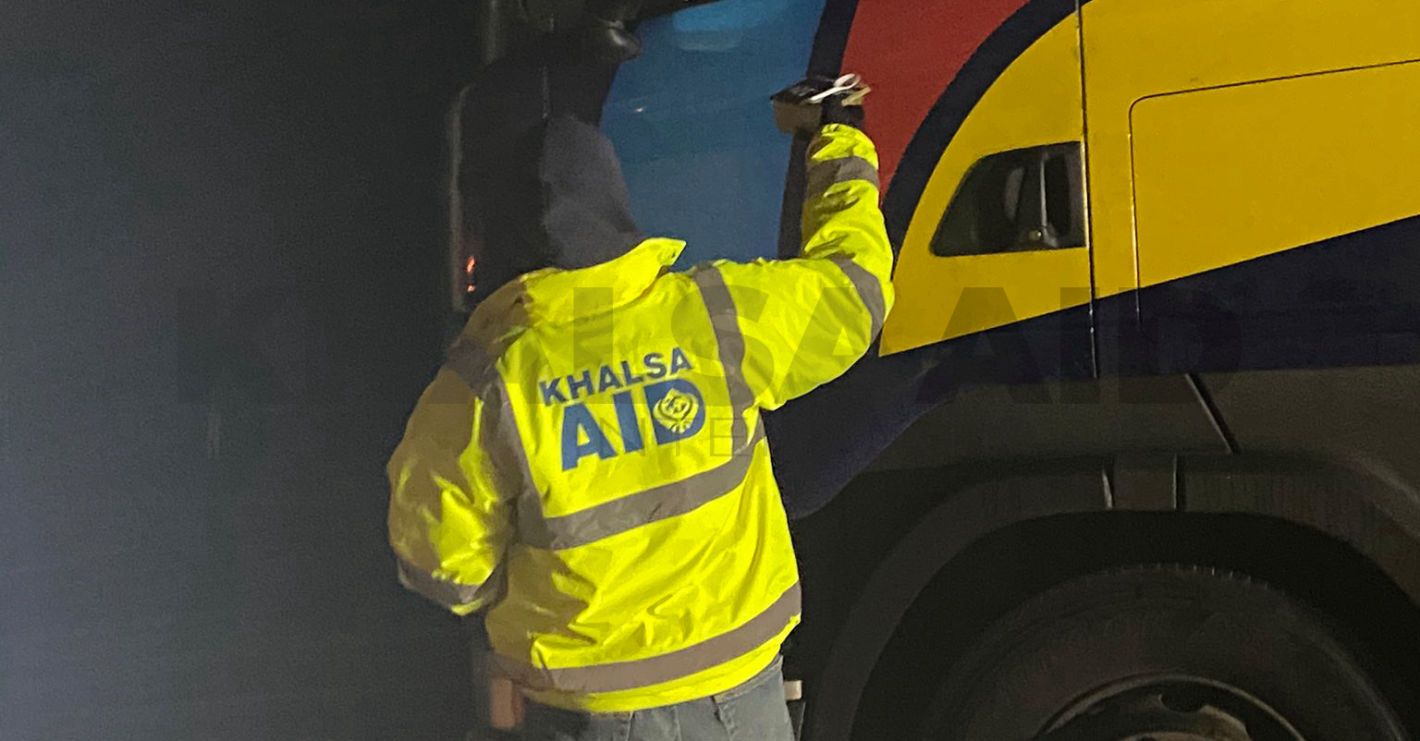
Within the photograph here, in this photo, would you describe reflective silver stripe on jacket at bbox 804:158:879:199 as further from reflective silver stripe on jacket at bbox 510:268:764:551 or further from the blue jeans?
the blue jeans

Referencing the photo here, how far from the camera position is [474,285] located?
2.24 m

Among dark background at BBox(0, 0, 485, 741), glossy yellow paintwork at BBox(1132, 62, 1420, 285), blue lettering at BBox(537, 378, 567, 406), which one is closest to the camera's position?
glossy yellow paintwork at BBox(1132, 62, 1420, 285)

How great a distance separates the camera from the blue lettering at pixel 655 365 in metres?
1.63

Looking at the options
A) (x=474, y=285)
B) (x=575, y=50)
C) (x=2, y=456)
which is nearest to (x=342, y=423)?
(x=2, y=456)

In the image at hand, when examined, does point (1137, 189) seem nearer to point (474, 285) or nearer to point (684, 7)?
point (684, 7)

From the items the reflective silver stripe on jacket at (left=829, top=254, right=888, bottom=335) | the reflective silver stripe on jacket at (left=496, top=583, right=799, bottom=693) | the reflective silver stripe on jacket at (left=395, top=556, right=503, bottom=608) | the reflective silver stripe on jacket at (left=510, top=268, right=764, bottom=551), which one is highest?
the reflective silver stripe on jacket at (left=829, top=254, right=888, bottom=335)

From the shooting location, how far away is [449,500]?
5.47 feet

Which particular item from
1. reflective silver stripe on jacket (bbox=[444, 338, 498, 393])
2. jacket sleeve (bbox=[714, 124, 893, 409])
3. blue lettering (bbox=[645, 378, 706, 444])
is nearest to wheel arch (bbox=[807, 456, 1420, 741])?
jacket sleeve (bbox=[714, 124, 893, 409])

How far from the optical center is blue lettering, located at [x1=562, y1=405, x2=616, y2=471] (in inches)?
63.7

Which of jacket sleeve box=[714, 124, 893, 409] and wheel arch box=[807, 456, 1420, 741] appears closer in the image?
wheel arch box=[807, 456, 1420, 741]

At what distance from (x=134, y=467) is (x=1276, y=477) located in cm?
335

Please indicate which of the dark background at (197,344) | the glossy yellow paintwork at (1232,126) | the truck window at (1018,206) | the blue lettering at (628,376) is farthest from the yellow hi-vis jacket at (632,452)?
the dark background at (197,344)

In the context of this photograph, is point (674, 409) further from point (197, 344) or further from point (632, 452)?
point (197, 344)

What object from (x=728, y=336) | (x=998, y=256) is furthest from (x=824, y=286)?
(x=998, y=256)
